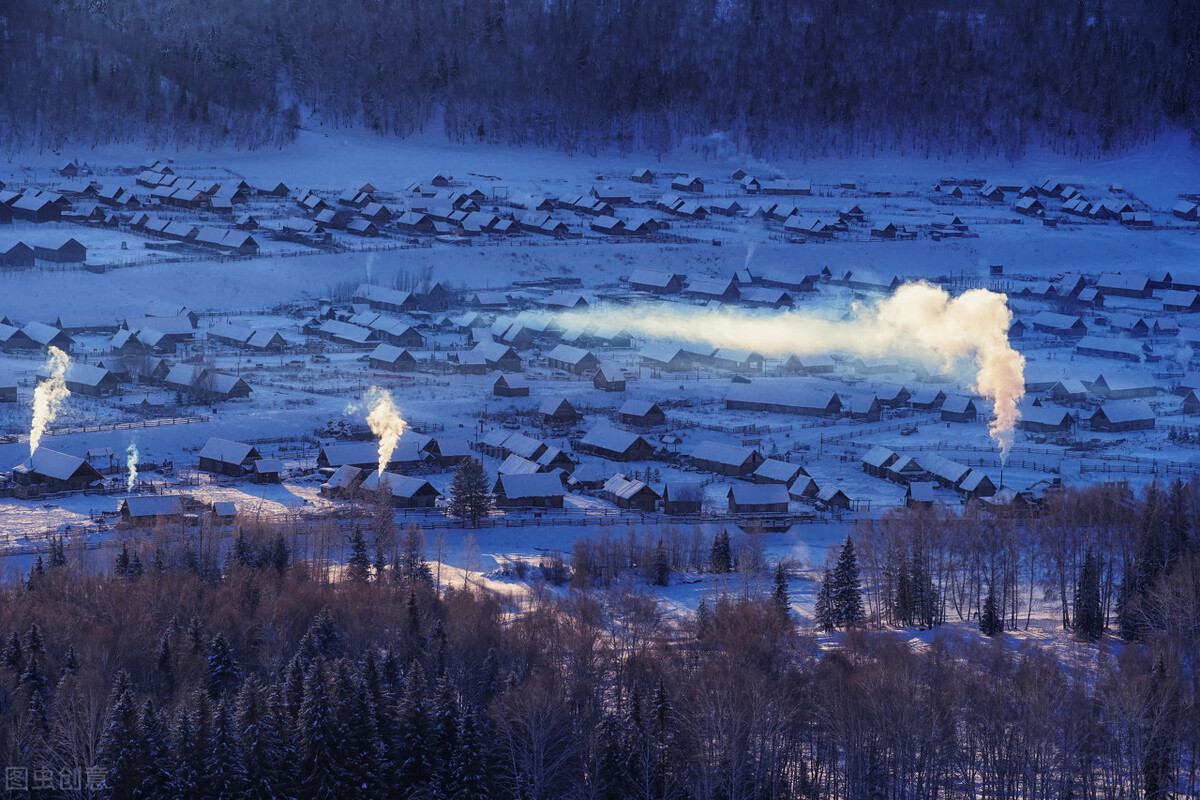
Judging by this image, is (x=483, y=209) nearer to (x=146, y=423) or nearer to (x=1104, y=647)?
(x=146, y=423)

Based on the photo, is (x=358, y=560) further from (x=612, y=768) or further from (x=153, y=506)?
(x=612, y=768)

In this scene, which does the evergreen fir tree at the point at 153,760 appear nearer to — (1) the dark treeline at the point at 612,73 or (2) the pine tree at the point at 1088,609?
(2) the pine tree at the point at 1088,609

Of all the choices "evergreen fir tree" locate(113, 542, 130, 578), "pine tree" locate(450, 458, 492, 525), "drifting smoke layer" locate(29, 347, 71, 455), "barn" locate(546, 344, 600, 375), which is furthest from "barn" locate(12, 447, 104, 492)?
"barn" locate(546, 344, 600, 375)

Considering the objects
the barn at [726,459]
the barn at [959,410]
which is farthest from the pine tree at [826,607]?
the barn at [959,410]

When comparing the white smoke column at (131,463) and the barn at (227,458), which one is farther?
the barn at (227,458)

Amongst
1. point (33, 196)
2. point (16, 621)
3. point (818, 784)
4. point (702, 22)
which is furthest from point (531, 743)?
point (702, 22)

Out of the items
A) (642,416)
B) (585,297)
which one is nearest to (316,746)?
(642,416)
